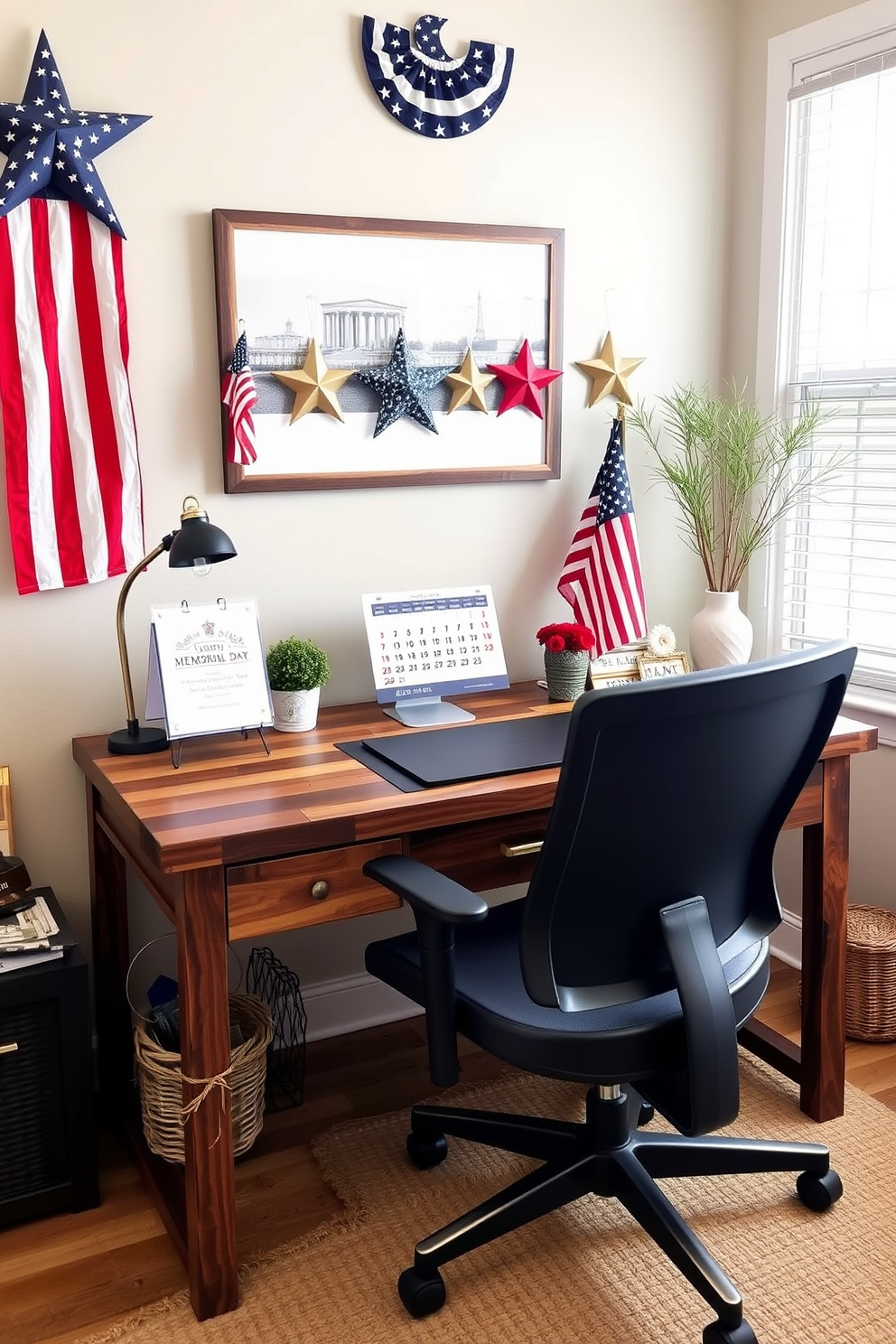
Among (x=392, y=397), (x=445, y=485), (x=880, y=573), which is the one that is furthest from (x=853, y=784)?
(x=392, y=397)

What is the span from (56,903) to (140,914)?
24 cm

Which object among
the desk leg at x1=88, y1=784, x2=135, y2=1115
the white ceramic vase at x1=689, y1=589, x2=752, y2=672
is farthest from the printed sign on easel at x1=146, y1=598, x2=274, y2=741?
the white ceramic vase at x1=689, y1=589, x2=752, y2=672

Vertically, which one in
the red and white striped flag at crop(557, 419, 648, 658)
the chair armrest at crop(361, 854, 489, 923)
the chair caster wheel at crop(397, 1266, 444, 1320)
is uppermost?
the red and white striped flag at crop(557, 419, 648, 658)

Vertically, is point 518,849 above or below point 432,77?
below

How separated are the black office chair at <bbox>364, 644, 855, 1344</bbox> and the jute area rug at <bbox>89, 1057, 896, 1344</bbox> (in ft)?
0.29

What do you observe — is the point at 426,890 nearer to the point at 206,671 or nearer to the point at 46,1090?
the point at 206,671

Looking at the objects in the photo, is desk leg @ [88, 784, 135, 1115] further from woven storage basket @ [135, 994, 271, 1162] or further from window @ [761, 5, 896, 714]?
window @ [761, 5, 896, 714]

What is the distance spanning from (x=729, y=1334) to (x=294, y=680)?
50.8 inches

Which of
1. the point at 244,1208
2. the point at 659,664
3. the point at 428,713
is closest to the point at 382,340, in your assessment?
the point at 428,713

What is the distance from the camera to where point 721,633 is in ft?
8.60

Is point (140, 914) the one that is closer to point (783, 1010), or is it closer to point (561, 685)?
point (561, 685)

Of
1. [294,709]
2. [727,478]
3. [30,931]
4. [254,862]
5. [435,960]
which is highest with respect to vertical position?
[727,478]

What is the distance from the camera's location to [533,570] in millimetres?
2779

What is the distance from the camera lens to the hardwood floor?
1.87 meters
